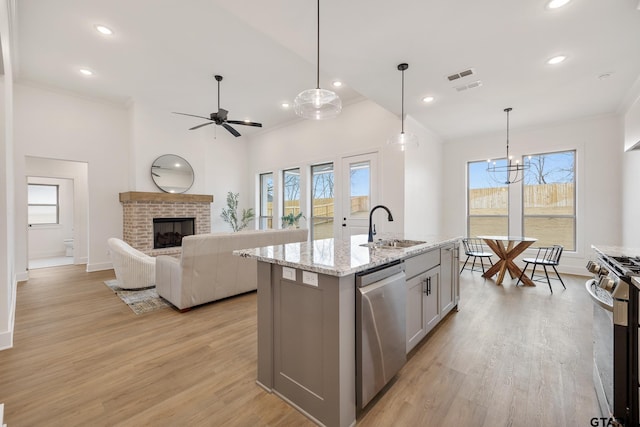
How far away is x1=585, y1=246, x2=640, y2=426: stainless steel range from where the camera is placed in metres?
1.31

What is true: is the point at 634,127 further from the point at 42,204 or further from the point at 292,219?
the point at 42,204

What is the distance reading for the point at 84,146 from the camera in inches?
209

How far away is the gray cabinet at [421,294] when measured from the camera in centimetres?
211

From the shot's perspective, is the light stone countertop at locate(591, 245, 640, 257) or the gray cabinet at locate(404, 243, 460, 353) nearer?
the light stone countertop at locate(591, 245, 640, 257)

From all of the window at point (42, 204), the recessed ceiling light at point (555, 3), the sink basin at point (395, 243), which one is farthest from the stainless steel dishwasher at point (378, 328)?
the window at point (42, 204)

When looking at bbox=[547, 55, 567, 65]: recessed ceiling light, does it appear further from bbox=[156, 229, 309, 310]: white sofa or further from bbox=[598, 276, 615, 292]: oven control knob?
bbox=[156, 229, 309, 310]: white sofa

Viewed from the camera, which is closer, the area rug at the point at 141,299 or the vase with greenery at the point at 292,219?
the area rug at the point at 141,299

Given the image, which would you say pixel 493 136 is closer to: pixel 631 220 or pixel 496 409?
pixel 631 220

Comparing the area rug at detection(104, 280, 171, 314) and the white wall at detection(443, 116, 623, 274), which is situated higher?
the white wall at detection(443, 116, 623, 274)

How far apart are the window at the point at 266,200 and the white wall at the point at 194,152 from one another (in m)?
0.46

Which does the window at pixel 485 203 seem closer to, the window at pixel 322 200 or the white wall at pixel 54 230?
the window at pixel 322 200

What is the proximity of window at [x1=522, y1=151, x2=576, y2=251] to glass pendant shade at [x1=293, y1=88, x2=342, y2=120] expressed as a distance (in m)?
5.00

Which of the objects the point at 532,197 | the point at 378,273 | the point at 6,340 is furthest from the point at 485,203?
the point at 6,340

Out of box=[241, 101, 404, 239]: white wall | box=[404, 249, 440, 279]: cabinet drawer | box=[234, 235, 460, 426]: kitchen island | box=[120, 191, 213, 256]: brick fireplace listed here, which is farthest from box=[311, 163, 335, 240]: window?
box=[234, 235, 460, 426]: kitchen island
